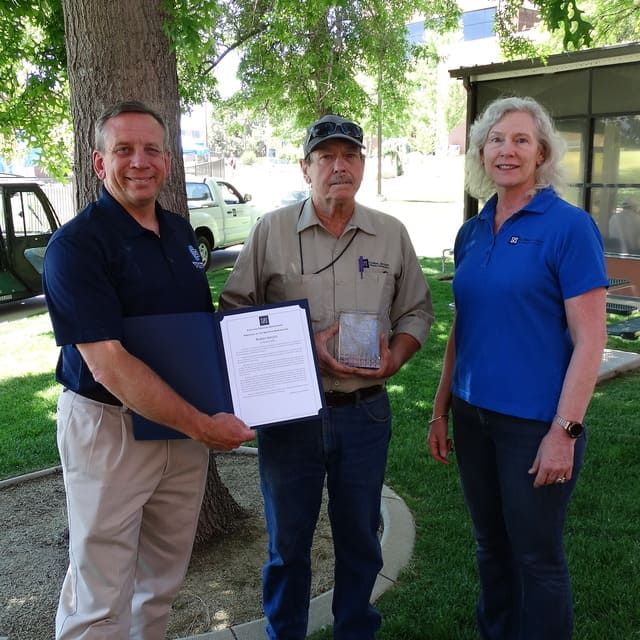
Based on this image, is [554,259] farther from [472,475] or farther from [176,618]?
[176,618]

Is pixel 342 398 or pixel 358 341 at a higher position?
pixel 358 341

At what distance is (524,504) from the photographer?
2.40 meters

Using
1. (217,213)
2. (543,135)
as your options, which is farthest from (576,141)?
(217,213)

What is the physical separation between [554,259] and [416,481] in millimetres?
2635

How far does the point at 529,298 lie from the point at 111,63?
7.33ft

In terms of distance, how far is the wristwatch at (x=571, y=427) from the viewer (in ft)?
7.48

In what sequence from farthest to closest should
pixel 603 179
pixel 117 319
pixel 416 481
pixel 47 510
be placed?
pixel 603 179 < pixel 416 481 < pixel 47 510 < pixel 117 319

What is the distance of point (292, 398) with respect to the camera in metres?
2.40

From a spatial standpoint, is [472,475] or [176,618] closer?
[472,475]

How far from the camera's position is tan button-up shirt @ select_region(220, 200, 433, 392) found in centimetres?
267

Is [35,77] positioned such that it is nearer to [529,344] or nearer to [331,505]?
[331,505]

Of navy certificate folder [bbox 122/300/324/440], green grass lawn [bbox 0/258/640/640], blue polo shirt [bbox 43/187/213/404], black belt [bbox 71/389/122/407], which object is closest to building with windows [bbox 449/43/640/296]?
green grass lawn [bbox 0/258/640/640]

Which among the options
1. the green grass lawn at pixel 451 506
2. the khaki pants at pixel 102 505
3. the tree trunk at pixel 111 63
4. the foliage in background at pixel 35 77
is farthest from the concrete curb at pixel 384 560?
the foliage in background at pixel 35 77

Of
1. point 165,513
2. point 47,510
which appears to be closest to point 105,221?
point 165,513
